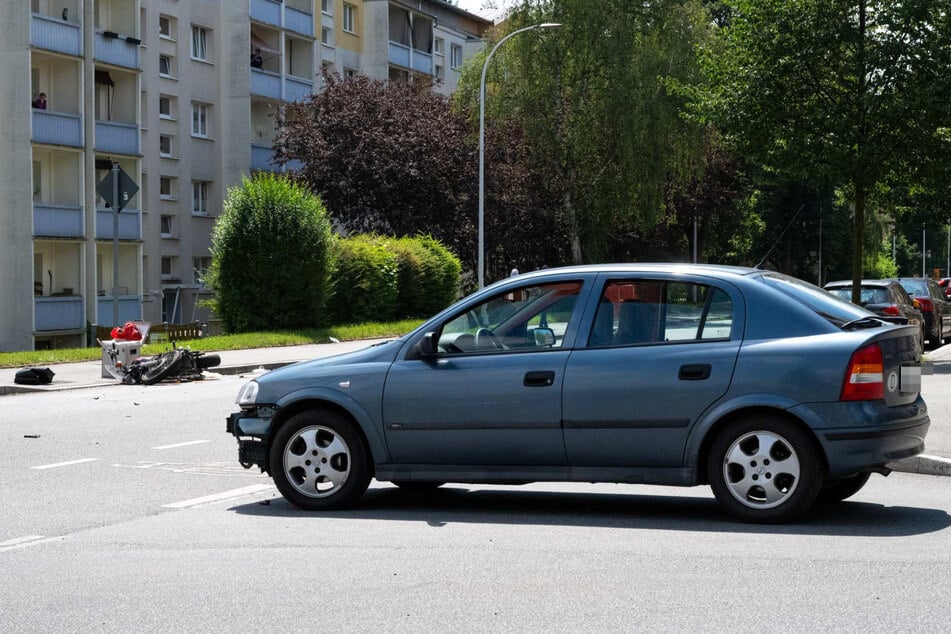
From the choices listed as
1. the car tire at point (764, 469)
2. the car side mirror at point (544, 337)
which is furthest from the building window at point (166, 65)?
the car tire at point (764, 469)

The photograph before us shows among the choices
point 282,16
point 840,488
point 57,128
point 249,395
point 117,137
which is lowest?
point 840,488

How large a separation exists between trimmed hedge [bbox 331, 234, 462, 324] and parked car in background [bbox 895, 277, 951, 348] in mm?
14494

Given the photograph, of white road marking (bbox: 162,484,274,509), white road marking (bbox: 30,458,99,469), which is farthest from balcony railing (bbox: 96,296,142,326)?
white road marking (bbox: 162,484,274,509)

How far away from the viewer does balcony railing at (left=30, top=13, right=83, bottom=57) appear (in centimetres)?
4347

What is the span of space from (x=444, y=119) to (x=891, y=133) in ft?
98.3

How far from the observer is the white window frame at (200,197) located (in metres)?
56.4

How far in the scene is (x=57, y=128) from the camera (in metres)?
44.5

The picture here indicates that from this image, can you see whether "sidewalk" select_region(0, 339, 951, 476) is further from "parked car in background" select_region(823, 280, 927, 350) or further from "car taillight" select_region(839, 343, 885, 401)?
"car taillight" select_region(839, 343, 885, 401)

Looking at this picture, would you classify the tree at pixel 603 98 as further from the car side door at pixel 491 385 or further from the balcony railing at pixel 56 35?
the car side door at pixel 491 385

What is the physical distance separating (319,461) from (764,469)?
281 cm

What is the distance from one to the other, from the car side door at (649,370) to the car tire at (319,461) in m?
1.41

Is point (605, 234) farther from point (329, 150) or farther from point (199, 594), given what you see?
point (199, 594)

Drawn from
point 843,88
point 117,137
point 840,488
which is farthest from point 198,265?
point 840,488

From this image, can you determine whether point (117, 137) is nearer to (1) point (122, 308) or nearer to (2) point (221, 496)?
(1) point (122, 308)
